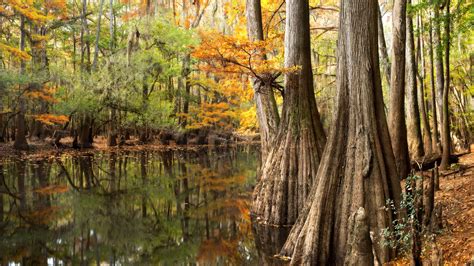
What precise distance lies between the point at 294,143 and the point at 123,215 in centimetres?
432

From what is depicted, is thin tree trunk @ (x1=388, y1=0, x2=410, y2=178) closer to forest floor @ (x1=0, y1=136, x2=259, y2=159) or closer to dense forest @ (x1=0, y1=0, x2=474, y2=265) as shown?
dense forest @ (x1=0, y1=0, x2=474, y2=265)

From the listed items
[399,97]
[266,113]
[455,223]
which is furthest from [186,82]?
[455,223]

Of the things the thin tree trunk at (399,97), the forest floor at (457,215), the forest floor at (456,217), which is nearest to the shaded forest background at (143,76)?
the thin tree trunk at (399,97)

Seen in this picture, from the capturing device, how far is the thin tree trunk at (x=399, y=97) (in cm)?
896

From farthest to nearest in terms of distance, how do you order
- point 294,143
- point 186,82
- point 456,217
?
1. point 186,82
2. point 294,143
3. point 456,217

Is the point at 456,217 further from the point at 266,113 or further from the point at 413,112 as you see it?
the point at 413,112

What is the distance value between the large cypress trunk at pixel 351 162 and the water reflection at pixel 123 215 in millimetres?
1405

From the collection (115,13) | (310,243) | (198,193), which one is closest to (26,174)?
(198,193)

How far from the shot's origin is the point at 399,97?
9.32 meters

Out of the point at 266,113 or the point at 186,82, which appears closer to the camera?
the point at 266,113

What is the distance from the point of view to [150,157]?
70.5ft

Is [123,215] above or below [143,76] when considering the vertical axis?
below

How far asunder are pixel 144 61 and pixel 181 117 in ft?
17.9

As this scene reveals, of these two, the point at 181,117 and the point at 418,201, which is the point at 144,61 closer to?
the point at 181,117
